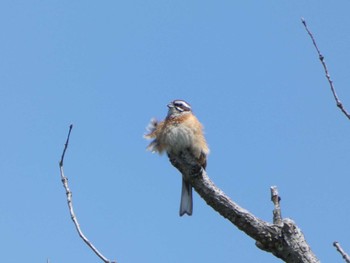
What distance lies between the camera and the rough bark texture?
536 centimetres

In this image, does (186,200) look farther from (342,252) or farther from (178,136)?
(342,252)

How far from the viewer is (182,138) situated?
8234mm

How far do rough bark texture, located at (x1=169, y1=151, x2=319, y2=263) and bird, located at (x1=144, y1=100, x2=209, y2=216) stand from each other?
1.77 metres

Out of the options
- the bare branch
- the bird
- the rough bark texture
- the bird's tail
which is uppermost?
the bird

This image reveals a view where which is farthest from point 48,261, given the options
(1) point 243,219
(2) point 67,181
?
(1) point 243,219

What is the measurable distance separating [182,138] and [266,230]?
2.84m

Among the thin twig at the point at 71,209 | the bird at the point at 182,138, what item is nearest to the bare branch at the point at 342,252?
the thin twig at the point at 71,209

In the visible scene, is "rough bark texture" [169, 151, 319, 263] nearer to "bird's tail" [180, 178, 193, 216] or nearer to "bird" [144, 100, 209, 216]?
"bird" [144, 100, 209, 216]

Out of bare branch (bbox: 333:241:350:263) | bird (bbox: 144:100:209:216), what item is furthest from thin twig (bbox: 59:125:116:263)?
bird (bbox: 144:100:209:216)

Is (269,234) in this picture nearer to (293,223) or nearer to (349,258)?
(293,223)

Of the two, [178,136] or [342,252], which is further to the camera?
[178,136]

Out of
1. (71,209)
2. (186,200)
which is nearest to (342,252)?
(71,209)

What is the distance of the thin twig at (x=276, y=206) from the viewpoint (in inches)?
219

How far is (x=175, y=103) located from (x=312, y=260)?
172 inches
